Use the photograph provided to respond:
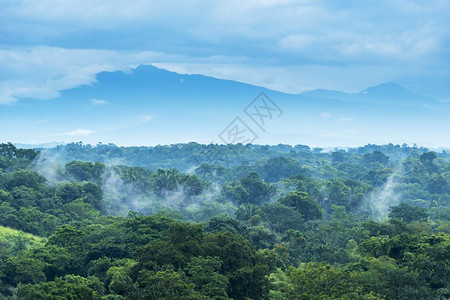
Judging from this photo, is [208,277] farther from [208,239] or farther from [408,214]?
[408,214]

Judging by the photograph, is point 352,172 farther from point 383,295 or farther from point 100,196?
point 383,295

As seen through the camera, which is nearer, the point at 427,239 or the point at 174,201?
the point at 427,239

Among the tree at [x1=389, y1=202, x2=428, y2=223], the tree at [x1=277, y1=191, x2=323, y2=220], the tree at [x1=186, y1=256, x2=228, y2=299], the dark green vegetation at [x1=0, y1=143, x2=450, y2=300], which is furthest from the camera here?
the tree at [x1=277, y1=191, x2=323, y2=220]

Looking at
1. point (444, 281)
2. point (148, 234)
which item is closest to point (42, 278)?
point (148, 234)

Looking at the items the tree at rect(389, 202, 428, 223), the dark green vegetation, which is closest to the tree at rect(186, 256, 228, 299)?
the dark green vegetation

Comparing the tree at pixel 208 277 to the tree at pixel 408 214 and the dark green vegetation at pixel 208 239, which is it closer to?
the dark green vegetation at pixel 208 239

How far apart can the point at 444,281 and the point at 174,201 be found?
2154 inches

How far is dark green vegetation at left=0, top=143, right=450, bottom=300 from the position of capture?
87.8 feet

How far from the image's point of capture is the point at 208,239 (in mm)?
31984

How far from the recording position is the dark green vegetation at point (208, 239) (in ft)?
87.8

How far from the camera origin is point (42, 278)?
3219 centimetres

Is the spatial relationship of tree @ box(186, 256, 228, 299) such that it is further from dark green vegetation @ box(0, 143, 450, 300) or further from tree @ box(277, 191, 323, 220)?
tree @ box(277, 191, 323, 220)

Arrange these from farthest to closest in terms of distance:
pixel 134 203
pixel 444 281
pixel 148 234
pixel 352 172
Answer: pixel 352 172 → pixel 134 203 → pixel 148 234 → pixel 444 281

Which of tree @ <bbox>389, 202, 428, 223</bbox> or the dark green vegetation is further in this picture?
tree @ <bbox>389, 202, 428, 223</bbox>
